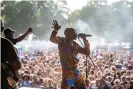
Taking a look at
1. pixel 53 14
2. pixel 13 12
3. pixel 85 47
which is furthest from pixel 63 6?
pixel 85 47

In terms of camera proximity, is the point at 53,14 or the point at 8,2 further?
the point at 53,14

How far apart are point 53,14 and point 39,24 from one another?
10.00 ft

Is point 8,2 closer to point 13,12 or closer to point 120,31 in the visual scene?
A: point 13,12

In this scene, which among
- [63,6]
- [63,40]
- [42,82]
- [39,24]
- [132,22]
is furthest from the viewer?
[63,6]

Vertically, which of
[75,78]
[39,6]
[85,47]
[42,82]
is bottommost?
[42,82]

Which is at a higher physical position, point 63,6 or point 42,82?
point 63,6

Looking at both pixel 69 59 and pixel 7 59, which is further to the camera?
pixel 69 59

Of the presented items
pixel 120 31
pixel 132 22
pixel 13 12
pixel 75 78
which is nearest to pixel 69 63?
pixel 75 78

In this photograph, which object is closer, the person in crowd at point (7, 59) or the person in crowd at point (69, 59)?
the person in crowd at point (7, 59)

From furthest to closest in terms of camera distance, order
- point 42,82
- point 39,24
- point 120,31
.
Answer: point 39,24
point 120,31
point 42,82

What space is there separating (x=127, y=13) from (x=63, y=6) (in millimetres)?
20715

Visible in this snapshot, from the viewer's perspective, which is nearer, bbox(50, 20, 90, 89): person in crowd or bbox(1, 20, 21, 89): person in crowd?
bbox(1, 20, 21, 89): person in crowd

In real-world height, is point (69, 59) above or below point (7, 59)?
below

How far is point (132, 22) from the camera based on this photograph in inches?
1690
